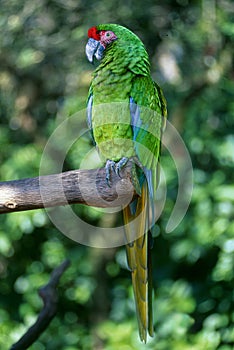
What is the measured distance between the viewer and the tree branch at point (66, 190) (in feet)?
5.55

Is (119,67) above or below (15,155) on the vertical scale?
above

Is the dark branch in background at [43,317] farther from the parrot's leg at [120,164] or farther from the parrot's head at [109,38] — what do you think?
the parrot's head at [109,38]

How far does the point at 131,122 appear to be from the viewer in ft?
6.08

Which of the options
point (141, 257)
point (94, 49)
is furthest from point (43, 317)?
point (94, 49)

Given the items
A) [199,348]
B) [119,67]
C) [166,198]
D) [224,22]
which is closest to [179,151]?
[166,198]

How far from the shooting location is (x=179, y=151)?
2.82 metres

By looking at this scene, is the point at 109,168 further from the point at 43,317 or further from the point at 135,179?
the point at 43,317

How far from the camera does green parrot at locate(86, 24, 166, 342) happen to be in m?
1.86

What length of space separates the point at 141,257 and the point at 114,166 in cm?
28

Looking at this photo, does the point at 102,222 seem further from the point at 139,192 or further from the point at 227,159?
the point at 139,192

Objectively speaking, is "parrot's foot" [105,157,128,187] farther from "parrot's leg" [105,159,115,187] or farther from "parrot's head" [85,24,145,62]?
"parrot's head" [85,24,145,62]

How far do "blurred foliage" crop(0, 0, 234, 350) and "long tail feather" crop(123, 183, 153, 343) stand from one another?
659mm

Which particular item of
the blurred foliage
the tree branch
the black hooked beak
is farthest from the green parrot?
the blurred foliage

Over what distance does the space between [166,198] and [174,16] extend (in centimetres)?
78
